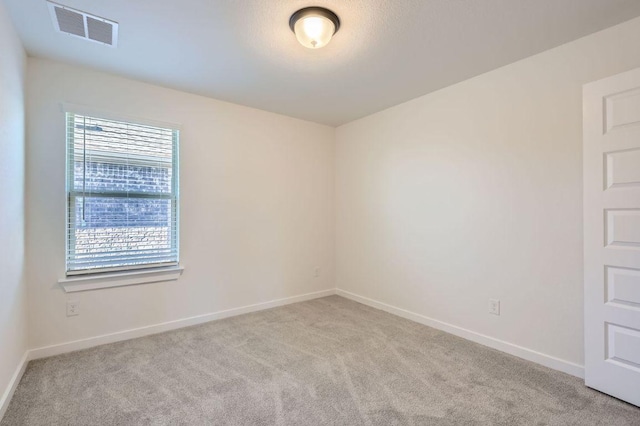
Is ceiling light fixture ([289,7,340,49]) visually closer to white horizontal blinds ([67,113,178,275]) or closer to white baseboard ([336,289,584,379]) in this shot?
white horizontal blinds ([67,113,178,275])

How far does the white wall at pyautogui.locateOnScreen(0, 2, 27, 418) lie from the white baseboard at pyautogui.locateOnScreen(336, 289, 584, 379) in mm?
3225

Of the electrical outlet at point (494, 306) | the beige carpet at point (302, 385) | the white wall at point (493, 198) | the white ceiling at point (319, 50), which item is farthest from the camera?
the electrical outlet at point (494, 306)

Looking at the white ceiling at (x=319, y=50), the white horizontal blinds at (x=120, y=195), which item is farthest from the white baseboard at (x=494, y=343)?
the white horizontal blinds at (x=120, y=195)

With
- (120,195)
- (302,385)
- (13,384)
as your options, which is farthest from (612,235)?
(13,384)

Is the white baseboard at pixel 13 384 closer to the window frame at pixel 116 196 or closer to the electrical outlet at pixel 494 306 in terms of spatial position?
the window frame at pixel 116 196

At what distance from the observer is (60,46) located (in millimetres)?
2303

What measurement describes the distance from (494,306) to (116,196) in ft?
11.5

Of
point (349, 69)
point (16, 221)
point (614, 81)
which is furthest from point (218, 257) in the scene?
point (614, 81)

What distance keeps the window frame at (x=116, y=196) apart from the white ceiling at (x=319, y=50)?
397 mm

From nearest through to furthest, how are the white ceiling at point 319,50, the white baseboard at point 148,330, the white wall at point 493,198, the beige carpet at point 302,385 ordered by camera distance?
the beige carpet at point 302,385
the white ceiling at point 319,50
the white wall at point 493,198
the white baseboard at point 148,330

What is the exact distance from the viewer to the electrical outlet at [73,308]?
260 centimetres

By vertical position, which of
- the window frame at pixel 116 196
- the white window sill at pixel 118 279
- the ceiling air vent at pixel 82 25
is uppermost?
the ceiling air vent at pixel 82 25

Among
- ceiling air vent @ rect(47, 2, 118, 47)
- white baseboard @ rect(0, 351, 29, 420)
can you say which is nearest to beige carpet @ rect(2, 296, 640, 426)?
white baseboard @ rect(0, 351, 29, 420)

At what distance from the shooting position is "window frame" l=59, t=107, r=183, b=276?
260 cm
